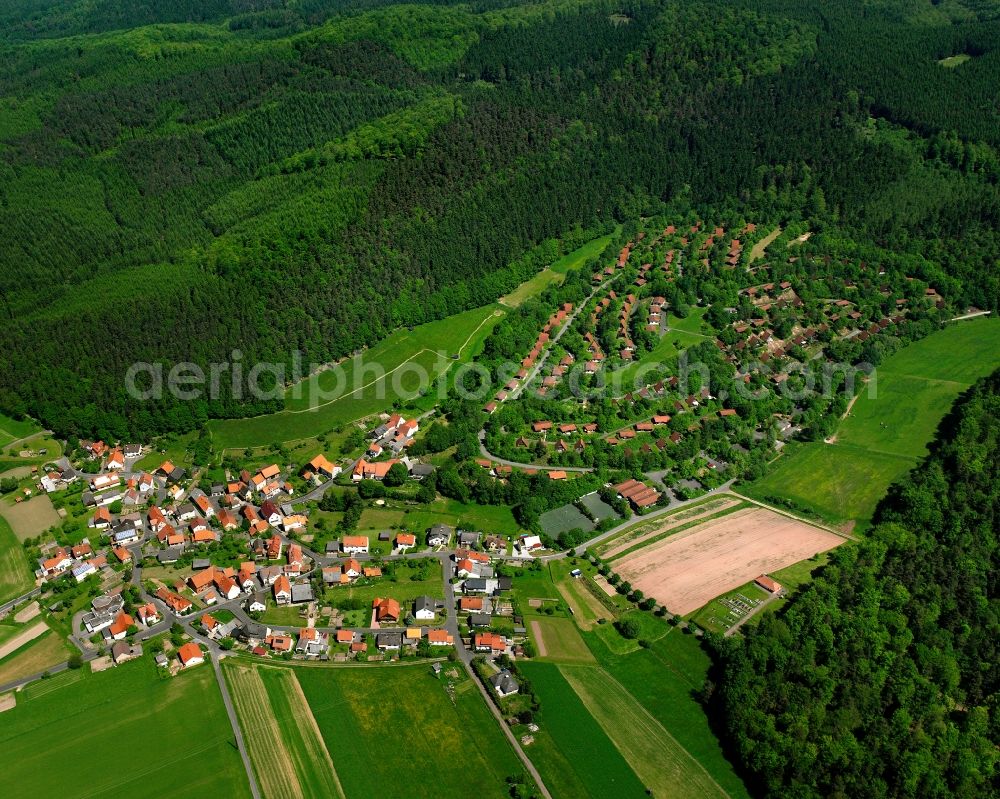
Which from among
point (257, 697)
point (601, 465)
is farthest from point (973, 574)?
point (257, 697)

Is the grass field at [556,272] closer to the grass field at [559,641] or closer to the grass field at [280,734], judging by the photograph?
the grass field at [559,641]

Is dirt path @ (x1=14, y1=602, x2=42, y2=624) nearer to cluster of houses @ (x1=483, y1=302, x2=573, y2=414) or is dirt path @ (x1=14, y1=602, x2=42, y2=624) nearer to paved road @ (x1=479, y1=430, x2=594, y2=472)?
paved road @ (x1=479, y1=430, x2=594, y2=472)

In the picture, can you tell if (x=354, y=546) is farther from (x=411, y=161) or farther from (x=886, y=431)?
(x=411, y=161)

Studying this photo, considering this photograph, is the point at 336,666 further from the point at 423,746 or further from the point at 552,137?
the point at 552,137

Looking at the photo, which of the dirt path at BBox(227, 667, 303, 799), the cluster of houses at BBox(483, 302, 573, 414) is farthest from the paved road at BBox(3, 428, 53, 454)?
the cluster of houses at BBox(483, 302, 573, 414)

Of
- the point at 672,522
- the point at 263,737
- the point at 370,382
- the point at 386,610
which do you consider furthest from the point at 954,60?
the point at 263,737

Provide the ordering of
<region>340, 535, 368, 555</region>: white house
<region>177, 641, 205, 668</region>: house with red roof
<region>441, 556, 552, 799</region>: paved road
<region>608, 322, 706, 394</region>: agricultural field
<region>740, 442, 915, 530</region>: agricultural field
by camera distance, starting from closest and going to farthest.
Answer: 1. <region>441, 556, 552, 799</region>: paved road
2. <region>177, 641, 205, 668</region>: house with red roof
3. <region>340, 535, 368, 555</region>: white house
4. <region>740, 442, 915, 530</region>: agricultural field
5. <region>608, 322, 706, 394</region>: agricultural field

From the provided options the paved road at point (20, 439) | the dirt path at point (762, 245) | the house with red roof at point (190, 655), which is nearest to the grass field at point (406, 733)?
the house with red roof at point (190, 655)
